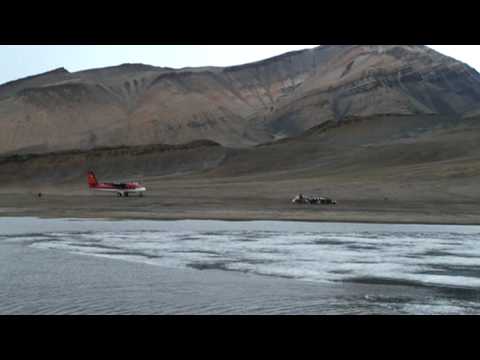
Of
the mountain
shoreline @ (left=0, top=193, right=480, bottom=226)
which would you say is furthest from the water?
the mountain

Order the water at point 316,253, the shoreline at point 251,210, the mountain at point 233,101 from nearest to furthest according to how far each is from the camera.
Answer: the water at point 316,253, the shoreline at point 251,210, the mountain at point 233,101

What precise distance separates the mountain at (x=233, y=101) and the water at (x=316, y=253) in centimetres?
10122

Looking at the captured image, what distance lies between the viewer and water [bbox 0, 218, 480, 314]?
40.9ft

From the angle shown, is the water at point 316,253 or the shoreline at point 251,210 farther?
the shoreline at point 251,210

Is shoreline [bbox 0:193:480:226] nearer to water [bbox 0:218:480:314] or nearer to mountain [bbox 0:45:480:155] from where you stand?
water [bbox 0:218:480:314]

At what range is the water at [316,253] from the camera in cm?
1248

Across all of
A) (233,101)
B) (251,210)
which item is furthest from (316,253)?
(233,101)

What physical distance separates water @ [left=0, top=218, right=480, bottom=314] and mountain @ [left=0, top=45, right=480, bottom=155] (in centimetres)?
10122

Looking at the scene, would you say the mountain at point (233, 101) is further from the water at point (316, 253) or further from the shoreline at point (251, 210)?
the water at point (316, 253)

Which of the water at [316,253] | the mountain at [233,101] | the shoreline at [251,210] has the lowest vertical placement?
the water at [316,253]

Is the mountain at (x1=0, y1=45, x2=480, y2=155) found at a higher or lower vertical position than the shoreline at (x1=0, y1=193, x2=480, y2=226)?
higher

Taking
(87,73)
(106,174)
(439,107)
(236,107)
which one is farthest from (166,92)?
(106,174)

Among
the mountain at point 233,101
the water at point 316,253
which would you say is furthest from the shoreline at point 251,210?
the mountain at point 233,101
